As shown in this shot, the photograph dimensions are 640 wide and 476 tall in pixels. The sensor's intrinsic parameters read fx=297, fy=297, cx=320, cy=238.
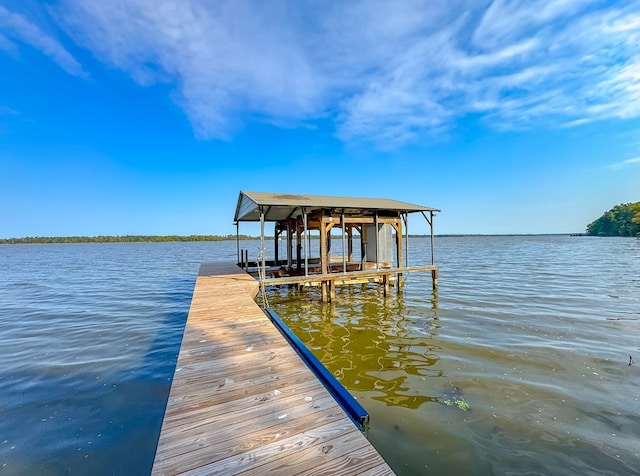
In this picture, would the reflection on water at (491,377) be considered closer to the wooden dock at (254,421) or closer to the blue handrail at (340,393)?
the blue handrail at (340,393)

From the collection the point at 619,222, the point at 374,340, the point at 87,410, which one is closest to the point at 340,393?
the point at 87,410

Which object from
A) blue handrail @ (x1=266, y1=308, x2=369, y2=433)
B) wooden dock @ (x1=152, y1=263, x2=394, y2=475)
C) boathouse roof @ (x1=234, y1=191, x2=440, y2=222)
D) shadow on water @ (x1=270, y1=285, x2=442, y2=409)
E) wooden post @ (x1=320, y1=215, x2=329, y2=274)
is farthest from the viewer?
wooden post @ (x1=320, y1=215, x2=329, y2=274)

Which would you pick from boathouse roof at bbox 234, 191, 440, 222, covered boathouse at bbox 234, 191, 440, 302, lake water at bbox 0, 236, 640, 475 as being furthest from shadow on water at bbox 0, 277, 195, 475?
boathouse roof at bbox 234, 191, 440, 222

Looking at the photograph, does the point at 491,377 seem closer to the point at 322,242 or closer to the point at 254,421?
the point at 254,421

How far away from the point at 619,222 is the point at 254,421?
132 meters

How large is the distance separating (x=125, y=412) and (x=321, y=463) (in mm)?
4083

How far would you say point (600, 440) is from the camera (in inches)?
150

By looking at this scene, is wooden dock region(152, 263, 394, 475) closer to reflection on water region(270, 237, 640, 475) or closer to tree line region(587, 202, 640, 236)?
reflection on water region(270, 237, 640, 475)

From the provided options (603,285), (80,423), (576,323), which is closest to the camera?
(80,423)

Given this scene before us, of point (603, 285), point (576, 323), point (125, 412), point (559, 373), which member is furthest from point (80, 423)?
point (603, 285)

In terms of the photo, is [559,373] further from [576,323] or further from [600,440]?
[576,323]

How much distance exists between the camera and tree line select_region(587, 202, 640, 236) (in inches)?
3305

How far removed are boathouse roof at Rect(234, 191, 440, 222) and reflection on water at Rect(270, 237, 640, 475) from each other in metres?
3.92

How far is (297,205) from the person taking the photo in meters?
10.8
